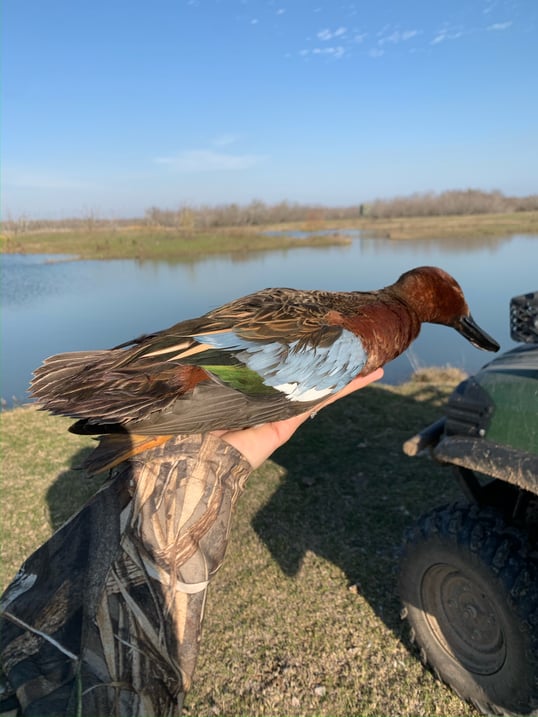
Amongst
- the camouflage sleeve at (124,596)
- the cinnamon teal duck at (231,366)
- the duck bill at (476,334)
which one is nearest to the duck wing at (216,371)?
the cinnamon teal duck at (231,366)

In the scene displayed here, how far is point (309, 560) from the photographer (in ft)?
12.4

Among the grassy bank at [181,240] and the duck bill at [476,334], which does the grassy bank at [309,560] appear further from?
the grassy bank at [181,240]

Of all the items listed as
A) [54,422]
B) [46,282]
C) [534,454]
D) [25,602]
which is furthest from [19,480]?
[46,282]

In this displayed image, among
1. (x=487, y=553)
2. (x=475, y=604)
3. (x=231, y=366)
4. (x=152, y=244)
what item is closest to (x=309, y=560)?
(x=475, y=604)

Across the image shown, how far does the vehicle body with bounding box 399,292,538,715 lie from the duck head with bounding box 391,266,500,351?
10.7 inches

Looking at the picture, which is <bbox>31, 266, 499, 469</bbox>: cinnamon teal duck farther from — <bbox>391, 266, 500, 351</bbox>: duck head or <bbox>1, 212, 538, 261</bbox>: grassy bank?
<bbox>1, 212, 538, 261</bbox>: grassy bank

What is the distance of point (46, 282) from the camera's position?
19.5 meters

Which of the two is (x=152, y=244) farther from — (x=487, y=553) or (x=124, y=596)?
(x=124, y=596)

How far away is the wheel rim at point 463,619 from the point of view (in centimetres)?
232

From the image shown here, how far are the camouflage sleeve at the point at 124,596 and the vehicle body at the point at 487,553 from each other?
4.30 feet

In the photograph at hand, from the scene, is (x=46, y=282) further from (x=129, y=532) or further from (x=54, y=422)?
(x=129, y=532)

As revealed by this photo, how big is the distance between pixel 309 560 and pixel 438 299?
2394 millimetres

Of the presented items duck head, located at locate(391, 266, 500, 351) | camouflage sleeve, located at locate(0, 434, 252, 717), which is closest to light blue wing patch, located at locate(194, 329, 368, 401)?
camouflage sleeve, located at locate(0, 434, 252, 717)

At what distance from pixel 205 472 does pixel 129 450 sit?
29cm
